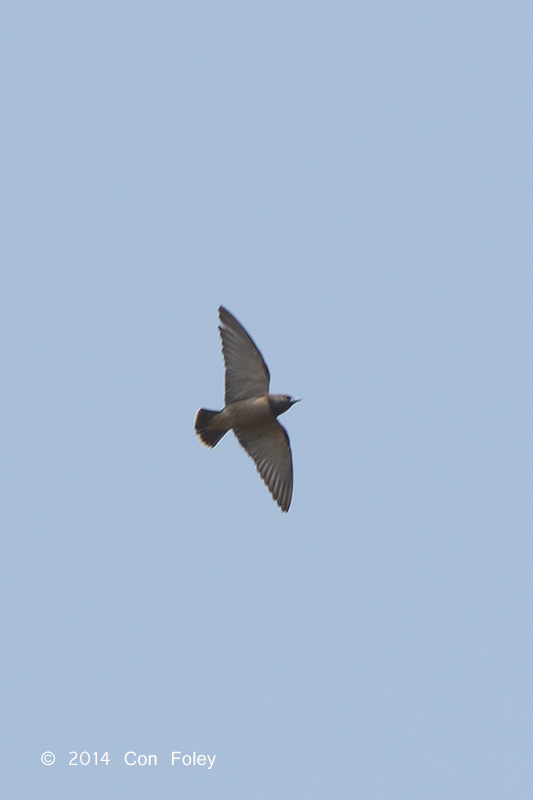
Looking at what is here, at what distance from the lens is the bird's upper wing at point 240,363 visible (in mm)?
22797

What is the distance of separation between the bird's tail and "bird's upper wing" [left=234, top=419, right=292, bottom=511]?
1.05 feet

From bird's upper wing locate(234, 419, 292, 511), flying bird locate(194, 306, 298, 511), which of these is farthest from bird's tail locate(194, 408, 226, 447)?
bird's upper wing locate(234, 419, 292, 511)

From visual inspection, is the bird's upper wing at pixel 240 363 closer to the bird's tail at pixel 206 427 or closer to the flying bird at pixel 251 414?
the flying bird at pixel 251 414

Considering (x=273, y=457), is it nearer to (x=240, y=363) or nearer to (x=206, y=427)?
(x=206, y=427)

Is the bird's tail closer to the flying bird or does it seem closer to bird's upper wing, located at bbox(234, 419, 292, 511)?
the flying bird

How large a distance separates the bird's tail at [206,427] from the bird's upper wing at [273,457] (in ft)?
1.05

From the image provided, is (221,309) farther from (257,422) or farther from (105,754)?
(105,754)

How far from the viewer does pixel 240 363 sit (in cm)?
2298

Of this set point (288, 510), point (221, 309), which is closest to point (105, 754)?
point (288, 510)

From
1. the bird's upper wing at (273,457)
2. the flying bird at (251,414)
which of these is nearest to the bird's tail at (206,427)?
the flying bird at (251,414)

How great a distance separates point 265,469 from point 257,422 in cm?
79

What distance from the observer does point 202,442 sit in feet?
76.7

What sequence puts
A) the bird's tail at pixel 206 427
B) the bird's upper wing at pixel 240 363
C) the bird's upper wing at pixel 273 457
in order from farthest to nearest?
the bird's upper wing at pixel 273 457 < the bird's tail at pixel 206 427 < the bird's upper wing at pixel 240 363

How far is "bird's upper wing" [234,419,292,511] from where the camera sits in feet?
77.3
